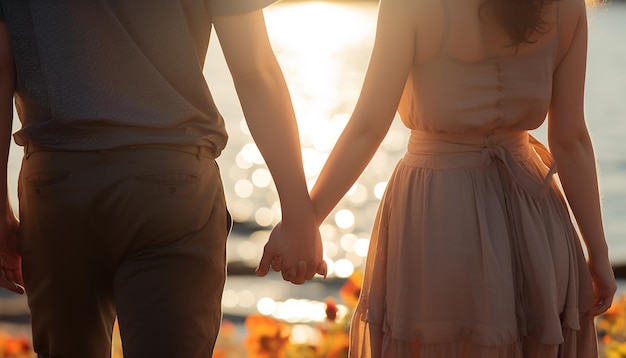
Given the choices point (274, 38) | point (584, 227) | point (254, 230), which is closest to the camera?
point (584, 227)

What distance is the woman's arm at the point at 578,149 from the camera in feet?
9.35

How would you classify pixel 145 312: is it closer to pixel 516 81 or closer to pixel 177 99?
pixel 177 99

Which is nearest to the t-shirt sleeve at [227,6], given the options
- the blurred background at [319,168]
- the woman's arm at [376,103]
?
the woman's arm at [376,103]

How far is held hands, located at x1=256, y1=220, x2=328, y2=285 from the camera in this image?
110 inches

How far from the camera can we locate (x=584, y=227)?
2973 mm

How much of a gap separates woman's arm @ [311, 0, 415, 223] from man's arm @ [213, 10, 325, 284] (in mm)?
99

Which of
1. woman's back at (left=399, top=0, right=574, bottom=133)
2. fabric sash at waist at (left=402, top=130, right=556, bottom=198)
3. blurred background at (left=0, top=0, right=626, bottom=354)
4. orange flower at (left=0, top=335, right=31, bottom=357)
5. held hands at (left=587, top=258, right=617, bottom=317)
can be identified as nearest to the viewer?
woman's back at (left=399, top=0, right=574, bottom=133)

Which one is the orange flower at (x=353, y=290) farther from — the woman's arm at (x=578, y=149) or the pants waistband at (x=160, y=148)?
the pants waistband at (x=160, y=148)

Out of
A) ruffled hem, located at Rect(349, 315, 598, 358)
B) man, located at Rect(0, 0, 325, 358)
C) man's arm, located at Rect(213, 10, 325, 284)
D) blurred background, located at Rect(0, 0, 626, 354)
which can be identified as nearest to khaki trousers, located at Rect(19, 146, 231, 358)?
man, located at Rect(0, 0, 325, 358)

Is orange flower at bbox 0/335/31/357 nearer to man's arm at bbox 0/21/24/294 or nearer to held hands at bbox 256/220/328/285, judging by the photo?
man's arm at bbox 0/21/24/294

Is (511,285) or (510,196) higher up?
(510,196)

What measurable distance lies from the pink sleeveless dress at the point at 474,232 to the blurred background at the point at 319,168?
418mm

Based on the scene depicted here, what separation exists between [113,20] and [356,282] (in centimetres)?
194

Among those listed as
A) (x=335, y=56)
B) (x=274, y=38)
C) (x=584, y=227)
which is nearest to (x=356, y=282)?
(x=584, y=227)
